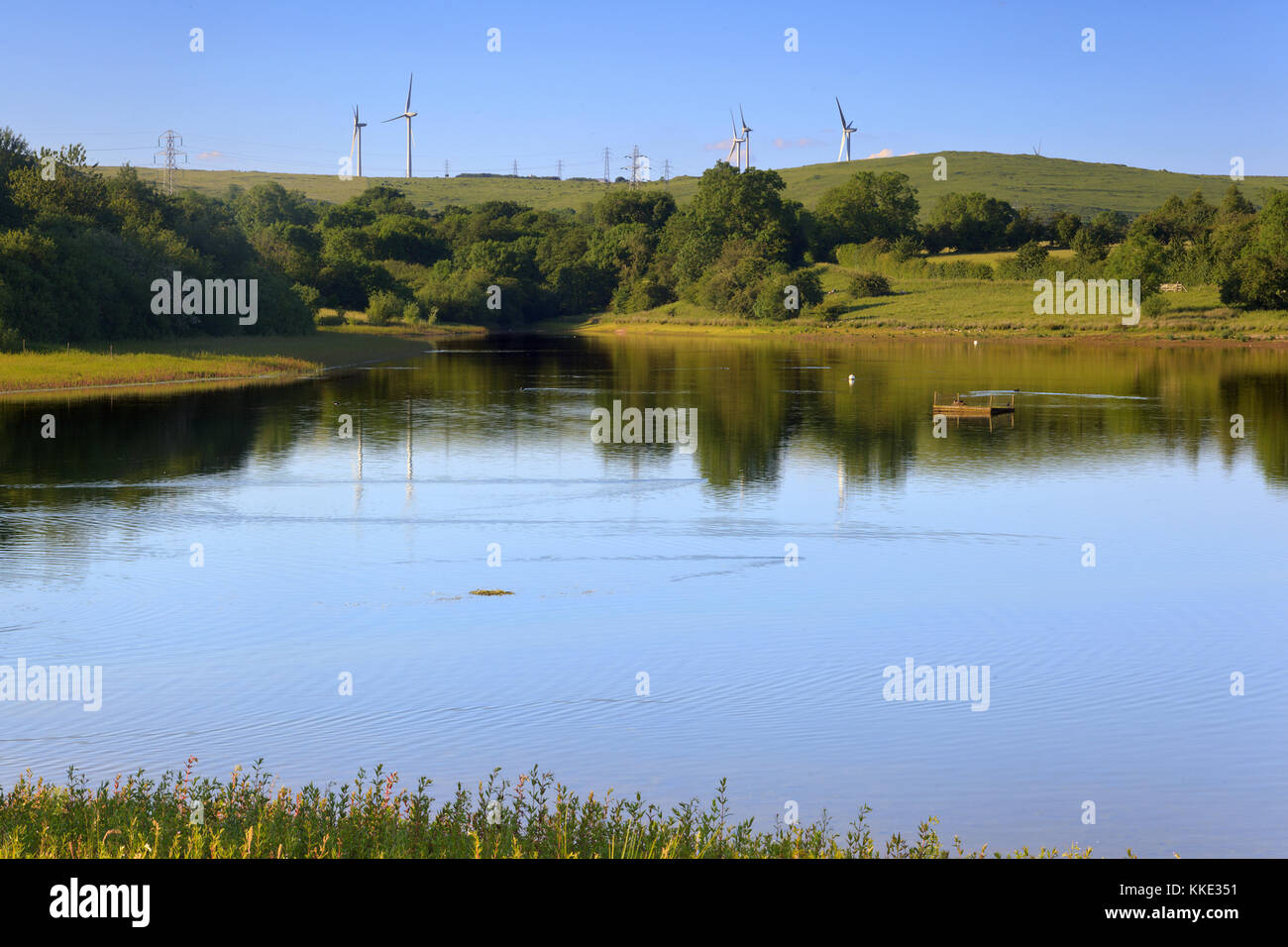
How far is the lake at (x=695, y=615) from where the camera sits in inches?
606

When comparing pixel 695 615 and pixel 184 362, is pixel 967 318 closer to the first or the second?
pixel 184 362

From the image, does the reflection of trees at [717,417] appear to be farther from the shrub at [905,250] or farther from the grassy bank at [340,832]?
the shrub at [905,250]

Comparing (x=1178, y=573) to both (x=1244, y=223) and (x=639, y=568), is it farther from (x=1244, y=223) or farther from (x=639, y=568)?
(x=1244, y=223)

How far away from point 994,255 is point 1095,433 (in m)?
137

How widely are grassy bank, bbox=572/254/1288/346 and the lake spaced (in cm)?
8109

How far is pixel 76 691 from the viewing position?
18078 mm

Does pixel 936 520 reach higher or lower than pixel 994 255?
lower

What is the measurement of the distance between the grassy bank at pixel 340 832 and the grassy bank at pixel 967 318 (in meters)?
124

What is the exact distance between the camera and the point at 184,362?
8200cm

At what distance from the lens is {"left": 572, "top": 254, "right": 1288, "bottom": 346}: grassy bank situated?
128 metres

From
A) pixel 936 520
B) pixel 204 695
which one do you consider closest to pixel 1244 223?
pixel 936 520

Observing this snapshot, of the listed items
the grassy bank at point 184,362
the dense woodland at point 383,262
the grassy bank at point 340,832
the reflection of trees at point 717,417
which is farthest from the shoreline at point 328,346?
the grassy bank at point 340,832
